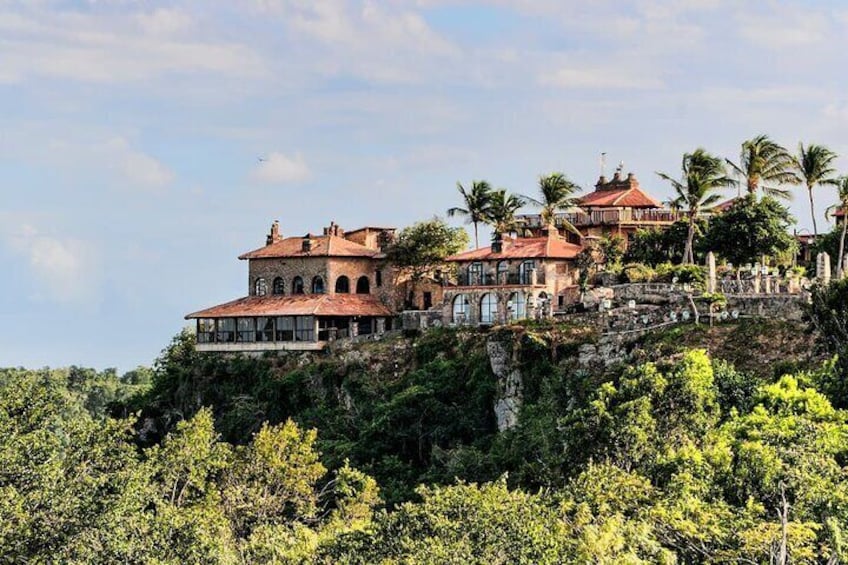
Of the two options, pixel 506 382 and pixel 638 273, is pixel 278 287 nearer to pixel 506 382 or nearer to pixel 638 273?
pixel 506 382

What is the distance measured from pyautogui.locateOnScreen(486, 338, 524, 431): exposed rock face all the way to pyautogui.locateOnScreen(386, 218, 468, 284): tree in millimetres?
14886

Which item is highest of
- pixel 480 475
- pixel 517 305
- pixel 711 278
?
pixel 711 278

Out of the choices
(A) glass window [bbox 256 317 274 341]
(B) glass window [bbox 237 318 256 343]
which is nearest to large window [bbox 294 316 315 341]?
(A) glass window [bbox 256 317 274 341]

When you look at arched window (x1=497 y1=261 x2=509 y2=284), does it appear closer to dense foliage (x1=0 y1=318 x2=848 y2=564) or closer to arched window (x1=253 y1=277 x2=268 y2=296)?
dense foliage (x1=0 y1=318 x2=848 y2=564)

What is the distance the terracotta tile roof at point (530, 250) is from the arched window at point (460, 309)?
2355mm

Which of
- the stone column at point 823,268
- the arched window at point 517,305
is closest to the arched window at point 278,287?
the arched window at point 517,305

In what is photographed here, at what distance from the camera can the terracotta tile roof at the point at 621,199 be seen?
97.4 metres

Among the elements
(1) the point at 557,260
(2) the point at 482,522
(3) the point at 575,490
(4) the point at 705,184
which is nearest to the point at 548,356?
(1) the point at 557,260

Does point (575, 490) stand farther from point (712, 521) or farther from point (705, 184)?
point (705, 184)

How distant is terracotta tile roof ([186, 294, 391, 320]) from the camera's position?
93312 millimetres

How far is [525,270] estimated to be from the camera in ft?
283

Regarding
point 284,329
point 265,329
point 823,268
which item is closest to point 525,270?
point 284,329

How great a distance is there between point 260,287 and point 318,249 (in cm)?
465

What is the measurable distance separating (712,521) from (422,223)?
160 ft
